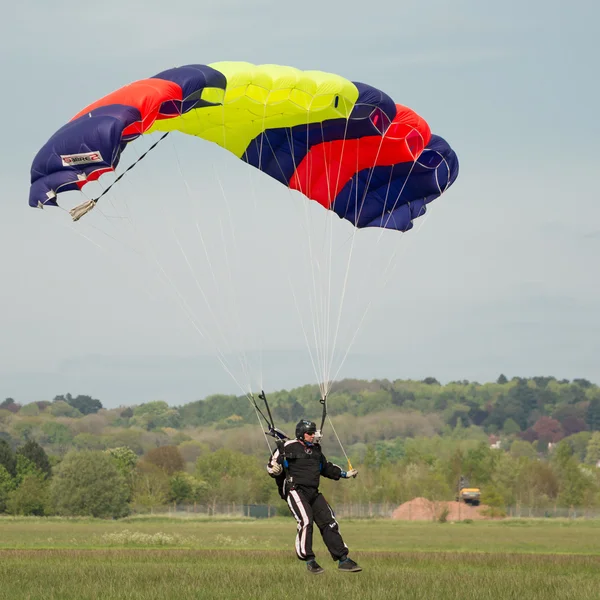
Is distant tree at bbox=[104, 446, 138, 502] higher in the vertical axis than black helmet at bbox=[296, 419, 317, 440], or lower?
lower

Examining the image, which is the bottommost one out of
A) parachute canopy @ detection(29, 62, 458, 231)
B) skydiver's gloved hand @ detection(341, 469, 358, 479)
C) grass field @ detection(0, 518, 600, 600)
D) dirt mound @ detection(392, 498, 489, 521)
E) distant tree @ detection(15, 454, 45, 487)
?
dirt mound @ detection(392, 498, 489, 521)

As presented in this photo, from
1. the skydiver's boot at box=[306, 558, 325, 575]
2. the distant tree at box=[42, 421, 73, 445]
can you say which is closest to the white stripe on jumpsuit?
the skydiver's boot at box=[306, 558, 325, 575]

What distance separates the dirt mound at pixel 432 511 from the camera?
71250 millimetres

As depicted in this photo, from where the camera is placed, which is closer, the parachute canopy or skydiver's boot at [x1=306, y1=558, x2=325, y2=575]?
skydiver's boot at [x1=306, y1=558, x2=325, y2=575]

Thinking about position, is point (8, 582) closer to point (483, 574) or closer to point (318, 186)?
point (483, 574)

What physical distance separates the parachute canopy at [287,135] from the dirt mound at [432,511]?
2061 inches

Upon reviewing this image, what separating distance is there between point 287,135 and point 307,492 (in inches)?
271

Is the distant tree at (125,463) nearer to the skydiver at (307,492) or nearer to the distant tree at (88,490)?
the distant tree at (88,490)

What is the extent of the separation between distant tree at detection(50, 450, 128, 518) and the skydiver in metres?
50.0

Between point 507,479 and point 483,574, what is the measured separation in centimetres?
7922

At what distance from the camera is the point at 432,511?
235ft

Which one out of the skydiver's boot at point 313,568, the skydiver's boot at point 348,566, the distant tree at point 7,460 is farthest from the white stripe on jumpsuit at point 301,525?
the distant tree at point 7,460

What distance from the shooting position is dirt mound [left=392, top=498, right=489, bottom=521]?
7125 centimetres

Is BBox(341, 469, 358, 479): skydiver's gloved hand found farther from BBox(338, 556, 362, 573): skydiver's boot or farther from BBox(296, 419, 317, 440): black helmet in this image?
BBox(338, 556, 362, 573): skydiver's boot
